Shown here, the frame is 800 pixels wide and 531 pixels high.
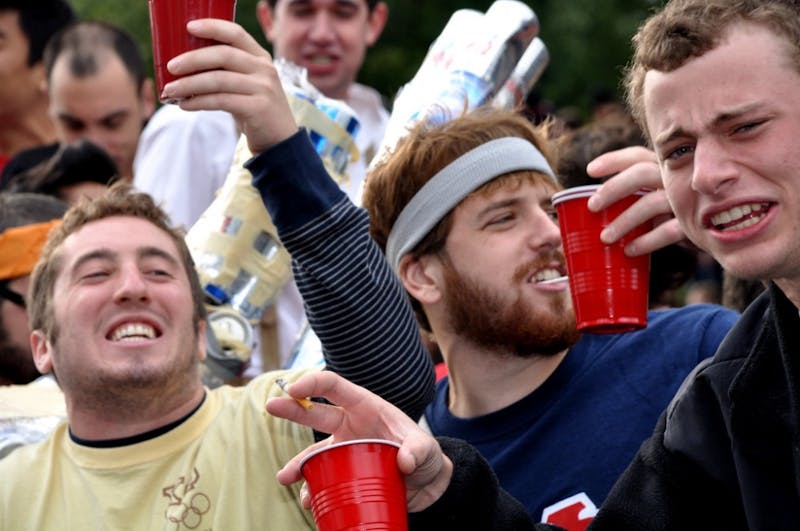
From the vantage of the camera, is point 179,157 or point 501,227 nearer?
point 501,227

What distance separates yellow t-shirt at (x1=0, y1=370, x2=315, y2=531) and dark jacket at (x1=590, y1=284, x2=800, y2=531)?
0.92 metres

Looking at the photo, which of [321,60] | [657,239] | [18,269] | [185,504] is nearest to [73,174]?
[18,269]

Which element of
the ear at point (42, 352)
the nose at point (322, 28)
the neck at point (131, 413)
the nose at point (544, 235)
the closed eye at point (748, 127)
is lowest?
the neck at point (131, 413)

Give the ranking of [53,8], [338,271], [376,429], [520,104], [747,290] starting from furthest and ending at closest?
[53,8]
[520,104]
[747,290]
[338,271]
[376,429]

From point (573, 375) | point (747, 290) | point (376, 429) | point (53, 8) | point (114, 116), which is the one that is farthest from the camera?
point (53, 8)

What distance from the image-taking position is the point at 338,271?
3725 millimetres

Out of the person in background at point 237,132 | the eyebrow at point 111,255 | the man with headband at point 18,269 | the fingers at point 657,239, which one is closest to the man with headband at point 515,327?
the fingers at point 657,239

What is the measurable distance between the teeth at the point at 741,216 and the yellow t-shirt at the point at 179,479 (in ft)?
4.63

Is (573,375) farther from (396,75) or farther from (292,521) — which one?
(396,75)

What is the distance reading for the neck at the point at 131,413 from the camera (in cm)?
400

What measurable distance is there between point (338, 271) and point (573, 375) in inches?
33.9

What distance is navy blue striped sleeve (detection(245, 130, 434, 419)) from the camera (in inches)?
144

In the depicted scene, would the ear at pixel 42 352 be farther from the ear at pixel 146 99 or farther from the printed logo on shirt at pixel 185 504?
the ear at pixel 146 99

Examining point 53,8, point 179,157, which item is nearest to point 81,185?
point 179,157
